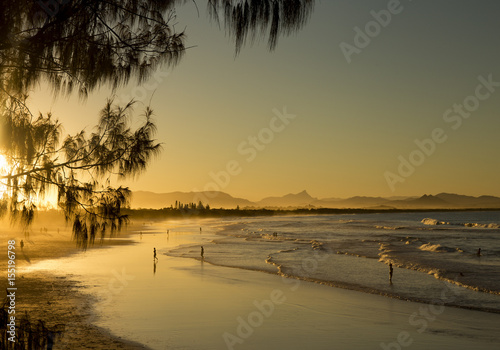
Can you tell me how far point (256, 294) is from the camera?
18.6 meters

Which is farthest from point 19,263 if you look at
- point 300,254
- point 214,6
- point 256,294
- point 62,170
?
point 214,6

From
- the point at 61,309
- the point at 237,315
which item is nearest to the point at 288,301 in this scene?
the point at 237,315

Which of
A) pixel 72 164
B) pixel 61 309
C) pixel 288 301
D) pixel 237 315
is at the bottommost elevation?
pixel 288 301

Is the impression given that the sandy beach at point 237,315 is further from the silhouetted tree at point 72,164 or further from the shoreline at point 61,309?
the silhouetted tree at point 72,164

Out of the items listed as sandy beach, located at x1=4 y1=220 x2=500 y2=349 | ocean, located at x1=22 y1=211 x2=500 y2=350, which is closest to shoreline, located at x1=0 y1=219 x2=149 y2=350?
sandy beach, located at x1=4 y1=220 x2=500 y2=349

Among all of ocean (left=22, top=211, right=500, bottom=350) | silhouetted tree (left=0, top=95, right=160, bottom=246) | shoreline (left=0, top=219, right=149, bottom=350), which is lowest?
ocean (left=22, top=211, right=500, bottom=350)

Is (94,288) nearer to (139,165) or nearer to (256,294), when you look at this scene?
(256,294)

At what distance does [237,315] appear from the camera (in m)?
14.6

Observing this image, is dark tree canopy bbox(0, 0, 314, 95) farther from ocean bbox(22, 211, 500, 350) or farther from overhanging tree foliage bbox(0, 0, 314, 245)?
ocean bbox(22, 211, 500, 350)

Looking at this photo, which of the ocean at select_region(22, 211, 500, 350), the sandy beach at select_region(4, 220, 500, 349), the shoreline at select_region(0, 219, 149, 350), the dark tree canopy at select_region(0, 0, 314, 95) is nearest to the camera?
the dark tree canopy at select_region(0, 0, 314, 95)

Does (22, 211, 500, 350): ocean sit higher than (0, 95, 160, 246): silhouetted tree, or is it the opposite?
(0, 95, 160, 246): silhouetted tree

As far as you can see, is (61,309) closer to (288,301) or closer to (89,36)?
(288,301)

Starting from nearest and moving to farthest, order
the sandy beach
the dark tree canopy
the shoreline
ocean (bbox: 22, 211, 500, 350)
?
the dark tree canopy, the shoreline, the sandy beach, ocean (bbox: 22, 211, 500, 350)

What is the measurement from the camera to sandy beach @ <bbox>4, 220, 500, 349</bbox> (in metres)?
11.7
